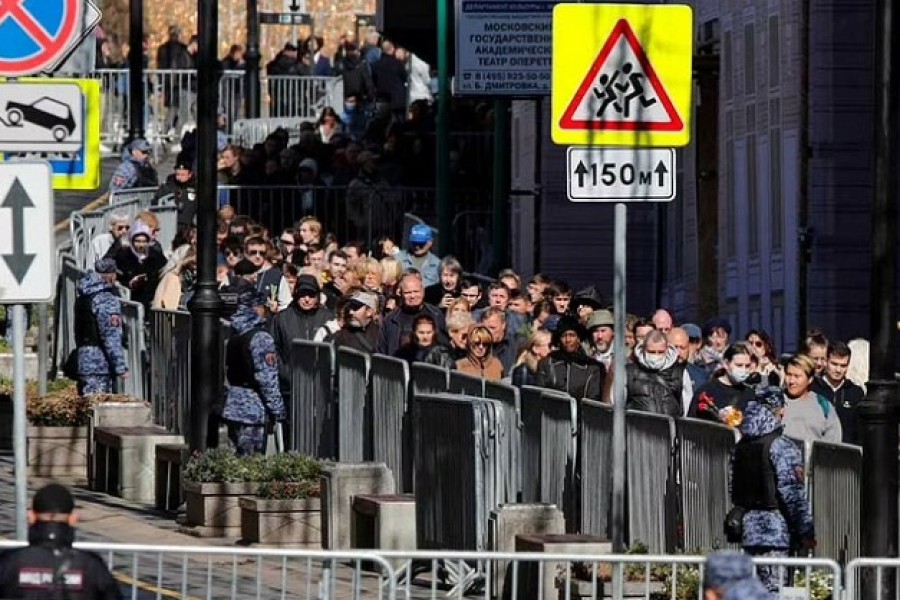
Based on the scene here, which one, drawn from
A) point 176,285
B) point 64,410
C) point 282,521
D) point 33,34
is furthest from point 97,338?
point 33,34

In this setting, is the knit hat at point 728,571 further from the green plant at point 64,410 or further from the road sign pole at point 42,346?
the green plant at point 64,410

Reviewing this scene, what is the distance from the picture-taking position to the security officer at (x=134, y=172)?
42.3m

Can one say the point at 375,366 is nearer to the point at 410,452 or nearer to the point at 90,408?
the point at 410,452

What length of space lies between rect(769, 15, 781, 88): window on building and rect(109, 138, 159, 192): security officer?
1301cm

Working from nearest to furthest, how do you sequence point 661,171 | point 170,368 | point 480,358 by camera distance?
1. point 661,171
2. point 480,358
3. point 170,368

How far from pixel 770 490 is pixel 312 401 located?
7.00 metres

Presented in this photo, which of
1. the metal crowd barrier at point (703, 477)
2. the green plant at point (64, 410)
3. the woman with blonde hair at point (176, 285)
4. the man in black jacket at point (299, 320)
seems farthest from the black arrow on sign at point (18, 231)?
the woman with blonde hair at point (176, 285)

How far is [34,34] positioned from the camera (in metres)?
17.3

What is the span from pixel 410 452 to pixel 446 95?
47.8 ft

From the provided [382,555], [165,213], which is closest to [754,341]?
[382,555]

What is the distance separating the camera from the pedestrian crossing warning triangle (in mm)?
14734

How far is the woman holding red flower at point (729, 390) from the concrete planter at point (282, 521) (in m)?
3.05

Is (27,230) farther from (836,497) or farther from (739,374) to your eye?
(739,374)

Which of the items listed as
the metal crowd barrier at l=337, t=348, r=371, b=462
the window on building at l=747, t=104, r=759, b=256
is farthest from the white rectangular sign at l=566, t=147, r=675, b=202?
the window on building at l=747, t=104, r=759, b=256
